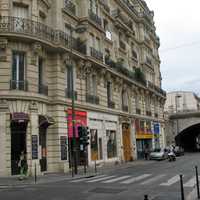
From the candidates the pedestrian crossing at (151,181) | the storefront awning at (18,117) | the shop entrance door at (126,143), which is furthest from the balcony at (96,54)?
the pedestrian crossing at (151,181)

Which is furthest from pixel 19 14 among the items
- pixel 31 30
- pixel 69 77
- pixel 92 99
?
pixel 92 99

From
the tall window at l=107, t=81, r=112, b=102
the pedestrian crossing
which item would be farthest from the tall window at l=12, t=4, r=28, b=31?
the tall window at l=107, t=81, r=112, b=102

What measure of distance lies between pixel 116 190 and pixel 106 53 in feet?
74.2

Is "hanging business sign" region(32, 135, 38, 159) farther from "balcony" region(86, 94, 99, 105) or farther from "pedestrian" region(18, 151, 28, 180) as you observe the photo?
"balcony" region(86, 94, 99, 105)

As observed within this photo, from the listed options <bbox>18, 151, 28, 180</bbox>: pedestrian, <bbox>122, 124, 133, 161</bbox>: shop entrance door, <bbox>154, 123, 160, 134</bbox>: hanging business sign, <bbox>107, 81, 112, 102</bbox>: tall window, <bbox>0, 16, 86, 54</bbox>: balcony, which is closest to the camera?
<bbox>18, 151, 28, 180</bbox>: pedestrian

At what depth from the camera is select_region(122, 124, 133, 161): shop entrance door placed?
123 feet

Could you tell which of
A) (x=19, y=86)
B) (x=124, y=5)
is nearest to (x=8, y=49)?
(x=19, y=86)

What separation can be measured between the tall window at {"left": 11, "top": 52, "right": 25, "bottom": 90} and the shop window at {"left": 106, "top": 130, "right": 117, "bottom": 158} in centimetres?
1298

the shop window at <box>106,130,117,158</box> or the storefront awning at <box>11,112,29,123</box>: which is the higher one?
the storefront awning at <box>11,112,29,123</box>

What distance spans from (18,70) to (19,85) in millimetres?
1103

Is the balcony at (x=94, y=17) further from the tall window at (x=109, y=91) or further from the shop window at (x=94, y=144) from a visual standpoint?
the shop window at (x=94, y=144)

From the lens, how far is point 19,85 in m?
22.7

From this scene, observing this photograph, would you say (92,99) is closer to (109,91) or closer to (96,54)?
(96,54)

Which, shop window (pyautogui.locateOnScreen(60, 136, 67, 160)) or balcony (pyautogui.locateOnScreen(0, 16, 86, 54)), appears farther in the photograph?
shop window (pyautogui.locateOnScreen(60, 136, 67, 160))
